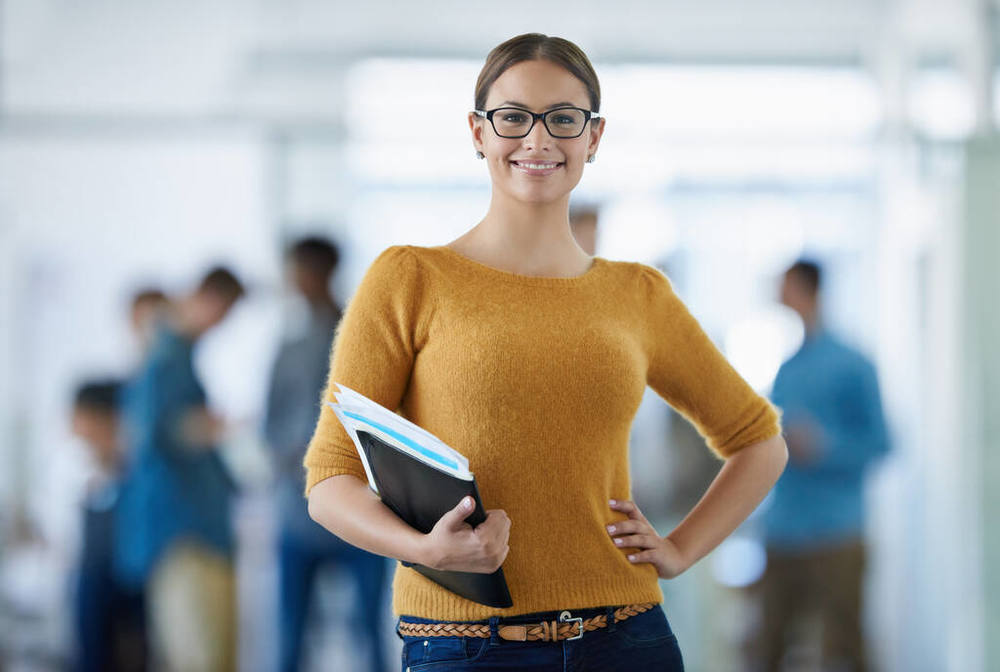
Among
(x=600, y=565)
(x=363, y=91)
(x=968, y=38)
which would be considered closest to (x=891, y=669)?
(x=968, y=38)

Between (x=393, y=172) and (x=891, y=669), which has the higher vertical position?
(x=393, y=172)

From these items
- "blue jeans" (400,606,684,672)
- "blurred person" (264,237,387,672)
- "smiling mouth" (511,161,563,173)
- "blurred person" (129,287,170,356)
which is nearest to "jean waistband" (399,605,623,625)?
"blue jeans" (400,606,684,672)

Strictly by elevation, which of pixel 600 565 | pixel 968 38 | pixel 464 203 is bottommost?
pixel 600 565

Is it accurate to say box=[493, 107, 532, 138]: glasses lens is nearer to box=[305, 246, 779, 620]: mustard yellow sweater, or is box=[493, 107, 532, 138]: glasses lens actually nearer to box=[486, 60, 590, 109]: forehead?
box=[486, 60, 590, 109]: forehead

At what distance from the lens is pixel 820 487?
3.83 metres

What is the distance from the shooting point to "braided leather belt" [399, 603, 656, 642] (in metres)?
1.26

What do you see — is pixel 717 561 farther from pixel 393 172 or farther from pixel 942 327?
pixel 393 172

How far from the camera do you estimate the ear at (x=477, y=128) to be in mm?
1363

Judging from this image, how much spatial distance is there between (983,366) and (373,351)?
2891 mm

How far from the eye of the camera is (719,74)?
15.8ft

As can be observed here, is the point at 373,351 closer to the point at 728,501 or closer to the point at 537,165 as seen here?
the point at 537,165

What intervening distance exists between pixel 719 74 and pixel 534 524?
380cm

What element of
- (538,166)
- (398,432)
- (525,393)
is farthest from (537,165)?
(398,432)

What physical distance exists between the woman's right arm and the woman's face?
1.18 ft
